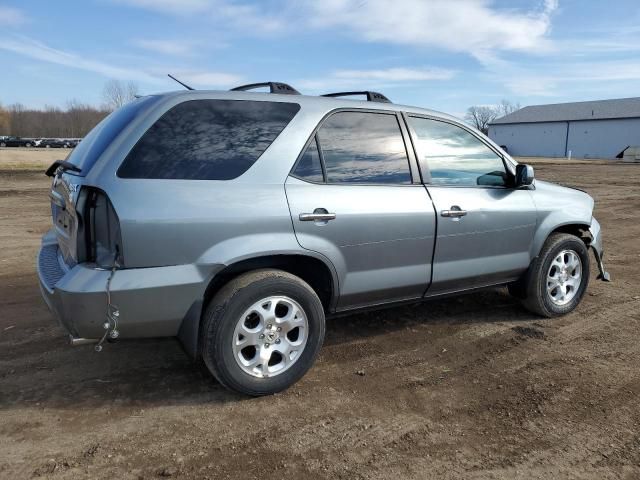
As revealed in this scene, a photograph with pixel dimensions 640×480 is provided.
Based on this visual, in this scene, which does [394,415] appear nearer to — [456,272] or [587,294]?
[456,272]

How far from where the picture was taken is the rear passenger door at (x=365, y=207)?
3426mm

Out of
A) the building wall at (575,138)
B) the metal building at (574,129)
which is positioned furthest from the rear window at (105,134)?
the building wall at (575,138)

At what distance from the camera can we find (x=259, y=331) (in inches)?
129

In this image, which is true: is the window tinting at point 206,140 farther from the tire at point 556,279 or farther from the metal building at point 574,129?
the metal building at point 574,129

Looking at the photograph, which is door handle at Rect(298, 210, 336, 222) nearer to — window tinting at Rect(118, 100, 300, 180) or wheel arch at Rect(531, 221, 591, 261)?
window tinting at Rect(118, 100, 300, 180)

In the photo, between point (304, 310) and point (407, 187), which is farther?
point (407, 187)

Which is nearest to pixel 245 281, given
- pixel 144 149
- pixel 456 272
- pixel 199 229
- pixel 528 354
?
pixel 199 229

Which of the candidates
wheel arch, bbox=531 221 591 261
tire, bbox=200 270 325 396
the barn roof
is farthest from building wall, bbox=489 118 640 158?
tire, bbox=200 270 325 396

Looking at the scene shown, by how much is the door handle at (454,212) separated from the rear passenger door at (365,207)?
123mm

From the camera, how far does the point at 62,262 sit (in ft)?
10.9

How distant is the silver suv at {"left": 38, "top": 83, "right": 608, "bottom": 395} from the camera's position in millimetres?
2918

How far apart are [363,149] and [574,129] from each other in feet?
256

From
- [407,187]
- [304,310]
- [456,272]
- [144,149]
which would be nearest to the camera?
[144,149]

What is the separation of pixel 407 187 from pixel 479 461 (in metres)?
1.92
